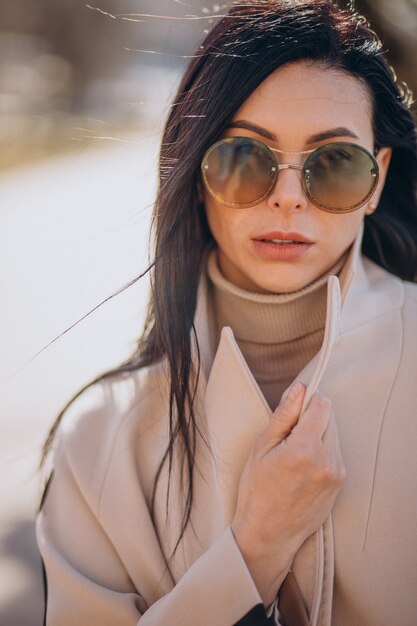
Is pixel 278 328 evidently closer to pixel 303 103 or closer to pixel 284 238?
pixel 284 238

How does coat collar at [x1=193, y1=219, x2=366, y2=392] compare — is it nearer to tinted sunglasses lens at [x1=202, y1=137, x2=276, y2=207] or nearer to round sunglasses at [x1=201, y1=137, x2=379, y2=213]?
round sunglasses at [x1=201, y1=137, x2=379, y2=213]

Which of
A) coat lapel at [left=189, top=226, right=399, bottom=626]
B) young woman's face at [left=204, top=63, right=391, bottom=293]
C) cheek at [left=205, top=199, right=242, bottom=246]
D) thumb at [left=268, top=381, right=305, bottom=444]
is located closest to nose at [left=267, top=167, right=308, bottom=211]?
young woman's face at [left=204, top=63, right=391, bottom=293]

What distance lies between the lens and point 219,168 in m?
2.05

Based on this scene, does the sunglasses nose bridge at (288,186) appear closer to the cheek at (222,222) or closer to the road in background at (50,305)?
the cheek at (222,222)

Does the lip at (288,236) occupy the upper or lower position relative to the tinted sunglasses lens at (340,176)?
lower

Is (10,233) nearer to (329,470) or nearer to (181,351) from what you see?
(181,351)

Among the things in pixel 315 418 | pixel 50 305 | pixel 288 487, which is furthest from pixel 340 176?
pixel 50 305

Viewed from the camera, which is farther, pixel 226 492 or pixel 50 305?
pixel 50 305

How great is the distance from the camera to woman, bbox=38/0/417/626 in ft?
6.21

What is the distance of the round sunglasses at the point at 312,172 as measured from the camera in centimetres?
197

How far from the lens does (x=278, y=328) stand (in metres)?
2.25

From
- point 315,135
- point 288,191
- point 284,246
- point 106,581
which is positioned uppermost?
point 315,135

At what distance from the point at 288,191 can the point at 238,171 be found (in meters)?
0.15

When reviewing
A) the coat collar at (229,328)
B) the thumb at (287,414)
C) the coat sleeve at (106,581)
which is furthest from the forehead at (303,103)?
the coat sleeve at (106,581)
